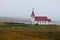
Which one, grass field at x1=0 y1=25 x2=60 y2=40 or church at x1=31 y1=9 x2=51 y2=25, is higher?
church at x1=31 y1=9 x2=51 y2=25

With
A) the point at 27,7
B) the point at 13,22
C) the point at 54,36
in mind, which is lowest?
the point at 54,36

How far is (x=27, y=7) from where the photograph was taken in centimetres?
113

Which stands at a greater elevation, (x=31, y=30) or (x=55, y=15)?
(x=55, y=15)

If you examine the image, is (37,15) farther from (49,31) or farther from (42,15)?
(49,31)

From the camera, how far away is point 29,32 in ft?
3.54

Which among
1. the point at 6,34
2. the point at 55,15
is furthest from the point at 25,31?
the point at 55,15

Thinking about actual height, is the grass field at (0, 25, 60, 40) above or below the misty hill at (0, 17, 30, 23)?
below

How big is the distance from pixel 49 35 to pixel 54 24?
0.10m

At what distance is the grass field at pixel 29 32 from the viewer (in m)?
1.08

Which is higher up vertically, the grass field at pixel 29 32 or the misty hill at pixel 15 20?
the misty hill at pixel 15 20

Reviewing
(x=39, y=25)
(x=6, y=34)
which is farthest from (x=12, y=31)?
(x=39, y=25)

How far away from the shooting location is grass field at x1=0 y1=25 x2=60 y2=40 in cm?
108

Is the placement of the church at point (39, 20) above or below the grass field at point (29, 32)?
above

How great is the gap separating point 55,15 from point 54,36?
17 centimetres
